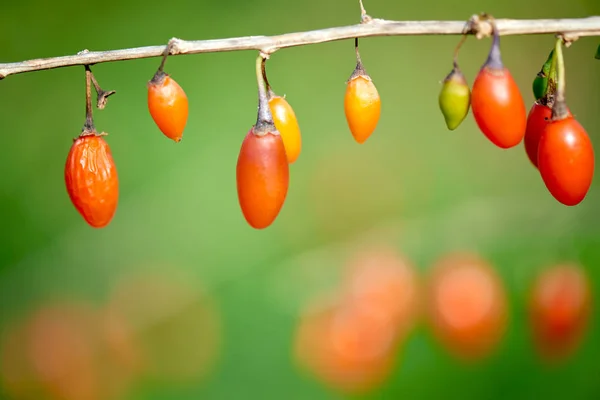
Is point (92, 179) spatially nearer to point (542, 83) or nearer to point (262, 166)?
point (262, 166)

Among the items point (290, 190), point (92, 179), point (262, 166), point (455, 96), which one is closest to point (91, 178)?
point (92, 179)

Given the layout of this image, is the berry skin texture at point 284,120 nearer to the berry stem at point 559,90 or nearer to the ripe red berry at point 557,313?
the berry stem at point 559,90

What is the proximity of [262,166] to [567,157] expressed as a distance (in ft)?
0.65

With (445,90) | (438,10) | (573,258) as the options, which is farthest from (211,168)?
(445,90)

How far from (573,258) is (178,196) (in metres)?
0.67

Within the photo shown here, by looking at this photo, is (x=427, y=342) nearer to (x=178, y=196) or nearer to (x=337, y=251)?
(x=337, y=251)

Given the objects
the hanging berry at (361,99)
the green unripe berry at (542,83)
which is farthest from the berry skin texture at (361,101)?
the green unripe berry at (542,83)

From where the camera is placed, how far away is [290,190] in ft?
3.72

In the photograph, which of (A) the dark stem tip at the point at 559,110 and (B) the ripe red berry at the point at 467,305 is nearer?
(A) the dark stem tip at the point at 559,110

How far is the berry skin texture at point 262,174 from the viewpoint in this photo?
44 cm

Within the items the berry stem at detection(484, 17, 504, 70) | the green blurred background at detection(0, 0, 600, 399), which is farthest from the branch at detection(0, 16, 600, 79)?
the green blurred background at detection(0, 0, 600, 399)

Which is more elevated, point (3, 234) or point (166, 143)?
point (166, 143)

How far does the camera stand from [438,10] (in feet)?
3.84

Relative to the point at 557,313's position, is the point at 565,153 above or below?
above
